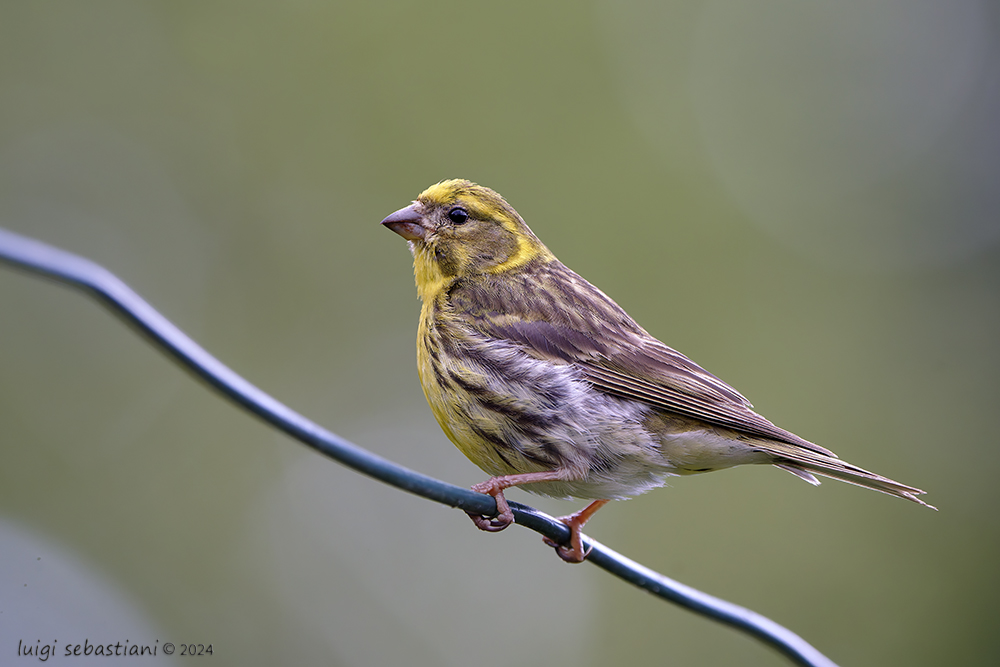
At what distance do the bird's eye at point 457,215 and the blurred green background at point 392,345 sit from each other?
3.87 meters

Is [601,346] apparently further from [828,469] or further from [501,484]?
[828,469]

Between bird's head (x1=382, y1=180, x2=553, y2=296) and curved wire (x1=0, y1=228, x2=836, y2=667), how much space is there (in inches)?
79.6

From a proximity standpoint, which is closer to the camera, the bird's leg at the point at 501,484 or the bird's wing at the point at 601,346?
the bird's leg at the point at 501,484

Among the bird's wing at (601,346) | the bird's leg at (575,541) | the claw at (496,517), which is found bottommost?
the bird's leg at (575,541)

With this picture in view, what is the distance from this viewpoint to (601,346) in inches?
151

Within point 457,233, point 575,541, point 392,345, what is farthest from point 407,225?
point 392,345

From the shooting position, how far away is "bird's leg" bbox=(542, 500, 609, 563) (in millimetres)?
3326

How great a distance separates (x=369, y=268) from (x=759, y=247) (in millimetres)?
4494

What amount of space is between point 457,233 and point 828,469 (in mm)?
2111

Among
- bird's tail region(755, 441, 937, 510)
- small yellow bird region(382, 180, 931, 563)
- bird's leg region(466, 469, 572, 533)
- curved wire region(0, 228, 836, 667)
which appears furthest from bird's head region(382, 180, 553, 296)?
curved wire region(0, 228, 836, 667)

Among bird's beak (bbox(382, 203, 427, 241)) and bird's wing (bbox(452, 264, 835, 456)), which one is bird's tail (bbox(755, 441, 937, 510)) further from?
bird's beak (bbox(382, 203, 427, 241))

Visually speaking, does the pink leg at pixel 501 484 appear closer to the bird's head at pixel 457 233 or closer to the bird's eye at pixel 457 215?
the bird's head at pixel 457 233

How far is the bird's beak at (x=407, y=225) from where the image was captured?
13.8ft

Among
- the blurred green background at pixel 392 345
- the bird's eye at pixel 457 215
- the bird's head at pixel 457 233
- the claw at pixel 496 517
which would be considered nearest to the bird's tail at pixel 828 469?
the claw at pixel 496 517
